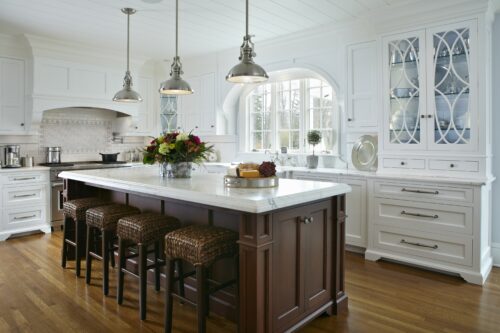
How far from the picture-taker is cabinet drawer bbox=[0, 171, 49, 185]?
498 centimetres

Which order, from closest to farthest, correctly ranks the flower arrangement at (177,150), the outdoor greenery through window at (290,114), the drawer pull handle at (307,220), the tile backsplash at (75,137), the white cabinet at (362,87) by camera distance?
the drawer pull handle at (307,220) < the flower arrangement at (177,150) < the white cabinet at (362,87) < the outdoor greenery through window at (290,114) < the tile backsplash at (75,137)

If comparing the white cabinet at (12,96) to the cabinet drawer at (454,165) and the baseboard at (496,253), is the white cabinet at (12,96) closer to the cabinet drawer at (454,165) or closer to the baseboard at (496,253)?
the cabinet drawer at (454,165)

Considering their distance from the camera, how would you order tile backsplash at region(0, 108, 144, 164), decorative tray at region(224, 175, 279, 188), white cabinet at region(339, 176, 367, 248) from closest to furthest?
decorative tray at region(224, 175, 279, 188)
white cabinet at region(339, 176, 367, 248)
tile backsplash at region(0, 108, 144, 164)

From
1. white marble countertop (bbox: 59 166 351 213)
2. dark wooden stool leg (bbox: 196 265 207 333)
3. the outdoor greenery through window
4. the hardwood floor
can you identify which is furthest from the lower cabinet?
the outdoor greenery through window

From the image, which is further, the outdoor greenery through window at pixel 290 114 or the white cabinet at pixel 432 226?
the outdoor greenery through window at pixel 290 114

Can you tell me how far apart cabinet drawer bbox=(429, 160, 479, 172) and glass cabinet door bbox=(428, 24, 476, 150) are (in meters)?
0.14

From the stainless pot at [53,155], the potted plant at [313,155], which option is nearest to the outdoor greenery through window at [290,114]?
the potted plant at [313,155]

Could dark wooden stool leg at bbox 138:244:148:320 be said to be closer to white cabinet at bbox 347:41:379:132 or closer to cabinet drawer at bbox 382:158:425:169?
cabinet drawer at bbox 382:158:425:169

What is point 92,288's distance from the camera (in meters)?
3.35

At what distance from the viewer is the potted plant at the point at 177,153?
3.32 m

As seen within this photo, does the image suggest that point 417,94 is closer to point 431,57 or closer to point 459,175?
point 431,57

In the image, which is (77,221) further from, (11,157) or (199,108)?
(199,108)

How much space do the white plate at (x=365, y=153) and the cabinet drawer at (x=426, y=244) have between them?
786 millimetres

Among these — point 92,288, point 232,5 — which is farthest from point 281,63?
point 92,288
